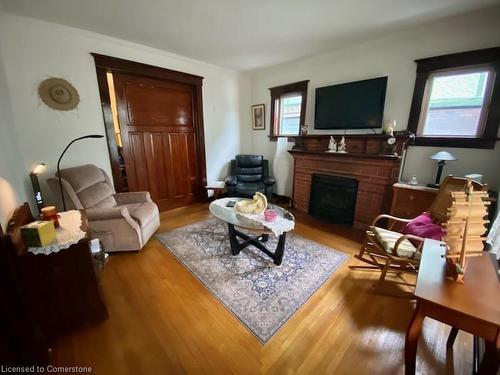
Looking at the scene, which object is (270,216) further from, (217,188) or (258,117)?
(258,117)

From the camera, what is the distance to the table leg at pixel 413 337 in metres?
0.98

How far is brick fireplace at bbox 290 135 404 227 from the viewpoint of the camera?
8.82 ft

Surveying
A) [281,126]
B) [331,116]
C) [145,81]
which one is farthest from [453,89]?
[145,81]

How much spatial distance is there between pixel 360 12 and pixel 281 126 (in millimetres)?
2119

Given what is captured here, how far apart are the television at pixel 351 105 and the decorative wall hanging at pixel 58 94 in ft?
11.0

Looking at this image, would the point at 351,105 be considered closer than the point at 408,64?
No

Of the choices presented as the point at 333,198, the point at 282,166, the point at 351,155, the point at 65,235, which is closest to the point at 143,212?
the point at 65,235

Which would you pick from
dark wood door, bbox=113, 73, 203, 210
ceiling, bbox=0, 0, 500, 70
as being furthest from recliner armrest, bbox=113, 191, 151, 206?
ceiling, bbox=0, 0, 500, 70

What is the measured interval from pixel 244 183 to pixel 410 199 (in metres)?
2.50

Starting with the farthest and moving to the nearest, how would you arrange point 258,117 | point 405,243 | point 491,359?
point 258,117 → point 405,243 → point 491,359

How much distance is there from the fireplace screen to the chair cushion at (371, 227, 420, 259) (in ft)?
3.79

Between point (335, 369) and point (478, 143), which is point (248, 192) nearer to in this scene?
point (335, 369)

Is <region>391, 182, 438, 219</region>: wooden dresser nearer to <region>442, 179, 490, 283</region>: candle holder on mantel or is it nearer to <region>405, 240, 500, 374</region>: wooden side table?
<region>405, 240, 500, 374</region>: wooden side table

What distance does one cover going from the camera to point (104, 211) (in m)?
2.22
